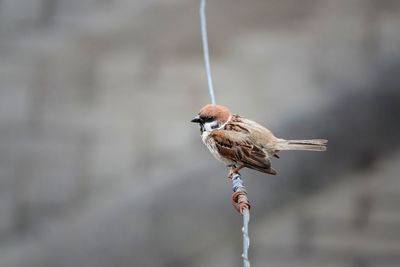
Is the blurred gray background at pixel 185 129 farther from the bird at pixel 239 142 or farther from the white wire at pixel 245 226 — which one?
the white wire at pixel 245 226

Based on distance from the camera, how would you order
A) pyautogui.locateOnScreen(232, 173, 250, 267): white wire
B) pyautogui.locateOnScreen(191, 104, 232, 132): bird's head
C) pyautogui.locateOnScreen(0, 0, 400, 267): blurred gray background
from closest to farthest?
pyautogui.locateOnScreen(232, 173, 250, 267): white wire → pyautogui.locateOnScreen(191, 104, 232, 132): bird's head → pyautogui.locateOnScreen(0, 0, 400, 267): blurred gray background

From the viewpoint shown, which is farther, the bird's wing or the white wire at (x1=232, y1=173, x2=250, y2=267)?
the bird's wing

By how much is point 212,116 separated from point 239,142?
0.27ft

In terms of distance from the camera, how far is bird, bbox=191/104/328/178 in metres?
1.30

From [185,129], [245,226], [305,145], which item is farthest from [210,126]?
[185,129]

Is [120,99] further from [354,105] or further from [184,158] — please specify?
[354,105]

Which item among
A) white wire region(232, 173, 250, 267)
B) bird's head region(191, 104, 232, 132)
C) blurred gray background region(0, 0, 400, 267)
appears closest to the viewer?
white wire region(232, 173, 250, 267)

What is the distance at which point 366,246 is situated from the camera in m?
2.51

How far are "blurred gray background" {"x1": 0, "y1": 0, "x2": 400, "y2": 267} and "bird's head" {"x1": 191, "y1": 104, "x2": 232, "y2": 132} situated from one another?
1.11m

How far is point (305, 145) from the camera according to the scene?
52.4 inches

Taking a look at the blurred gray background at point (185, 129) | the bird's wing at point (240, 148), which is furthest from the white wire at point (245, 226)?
the blurred gray background at point (185, 129)

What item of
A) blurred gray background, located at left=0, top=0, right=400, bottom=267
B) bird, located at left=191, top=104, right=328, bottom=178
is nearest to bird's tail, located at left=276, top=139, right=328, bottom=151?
bird, located at left=191, top=104, right=328, bottom=178

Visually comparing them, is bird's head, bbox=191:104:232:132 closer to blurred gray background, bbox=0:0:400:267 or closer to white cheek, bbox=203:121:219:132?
white cheek, bbox=203:121:219:132

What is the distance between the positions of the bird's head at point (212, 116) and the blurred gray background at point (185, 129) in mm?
1111
